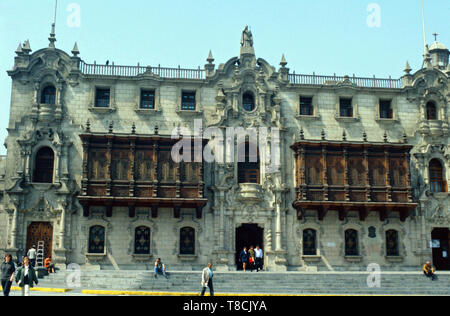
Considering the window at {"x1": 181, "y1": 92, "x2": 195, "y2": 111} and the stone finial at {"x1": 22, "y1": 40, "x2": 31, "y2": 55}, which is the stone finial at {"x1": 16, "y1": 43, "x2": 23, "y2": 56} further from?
the window at {"x1": 181, "y1": 92, "x2": 195, "y2": 111}

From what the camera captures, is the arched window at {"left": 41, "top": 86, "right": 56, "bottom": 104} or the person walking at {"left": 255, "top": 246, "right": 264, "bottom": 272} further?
the arched window at {"left": 41, "top": 86, "right": 56, "bottom": 104}

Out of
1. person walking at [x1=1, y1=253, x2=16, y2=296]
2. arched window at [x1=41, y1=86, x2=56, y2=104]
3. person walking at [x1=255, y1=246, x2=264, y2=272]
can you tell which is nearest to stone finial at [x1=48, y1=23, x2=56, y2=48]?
arched window at [x1=41, y1=86, x2=56, y2=104]

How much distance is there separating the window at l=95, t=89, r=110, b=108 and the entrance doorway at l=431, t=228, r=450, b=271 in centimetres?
2422

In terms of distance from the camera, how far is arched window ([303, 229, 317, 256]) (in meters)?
34.4

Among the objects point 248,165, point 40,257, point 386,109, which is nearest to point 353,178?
point 386,109

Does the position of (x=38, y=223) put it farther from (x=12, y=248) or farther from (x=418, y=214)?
(x=418, y=214)

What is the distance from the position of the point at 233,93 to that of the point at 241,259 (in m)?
11.3

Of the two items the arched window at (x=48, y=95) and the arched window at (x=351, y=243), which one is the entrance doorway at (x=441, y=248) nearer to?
the arched window at (x=351, y=243)

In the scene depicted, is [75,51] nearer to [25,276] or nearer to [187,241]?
[187,241]

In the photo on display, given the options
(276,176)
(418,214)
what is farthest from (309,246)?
(418,214)

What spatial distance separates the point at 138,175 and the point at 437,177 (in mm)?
20779

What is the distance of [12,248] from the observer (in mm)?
31984

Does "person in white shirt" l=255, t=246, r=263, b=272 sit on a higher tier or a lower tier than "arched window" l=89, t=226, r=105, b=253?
lower

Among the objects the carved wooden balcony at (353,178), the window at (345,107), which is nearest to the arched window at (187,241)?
the carved wooden balcony at (353,178)
